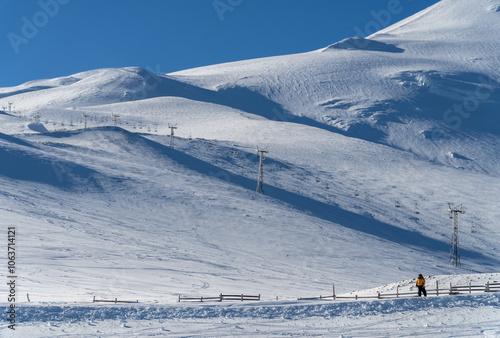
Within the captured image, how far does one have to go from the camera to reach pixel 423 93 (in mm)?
197875

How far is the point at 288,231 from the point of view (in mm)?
68438

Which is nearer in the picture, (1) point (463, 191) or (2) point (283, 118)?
(1) point (463, 191)

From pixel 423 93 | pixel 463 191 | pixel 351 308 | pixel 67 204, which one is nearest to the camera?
pixel 351 308

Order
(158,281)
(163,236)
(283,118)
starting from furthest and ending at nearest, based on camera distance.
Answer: (283,118), (163,236), (158,281)

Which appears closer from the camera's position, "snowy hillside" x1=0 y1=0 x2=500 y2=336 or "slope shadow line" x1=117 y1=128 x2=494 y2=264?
"snowy hillside" x1=0 y1=0 x2=500 y2=336

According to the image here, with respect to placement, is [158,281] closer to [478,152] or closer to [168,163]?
[168,163]

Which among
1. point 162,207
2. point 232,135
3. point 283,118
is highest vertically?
point 283,118

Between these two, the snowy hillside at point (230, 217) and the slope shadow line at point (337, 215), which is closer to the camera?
the snowy hillside at point (230, 217)

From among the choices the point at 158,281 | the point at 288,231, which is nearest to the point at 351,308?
the point at 158,281

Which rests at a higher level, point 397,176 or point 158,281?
point 397,176

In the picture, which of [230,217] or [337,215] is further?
[337,215]

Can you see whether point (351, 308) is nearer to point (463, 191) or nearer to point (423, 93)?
point (463, 191)

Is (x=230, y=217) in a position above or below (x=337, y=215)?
below

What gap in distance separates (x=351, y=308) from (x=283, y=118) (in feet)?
501
